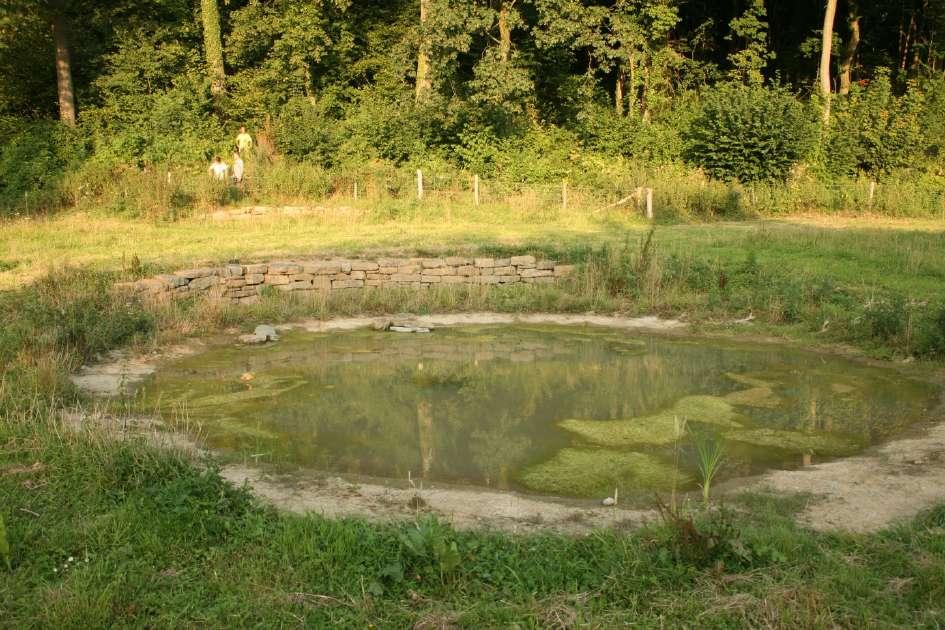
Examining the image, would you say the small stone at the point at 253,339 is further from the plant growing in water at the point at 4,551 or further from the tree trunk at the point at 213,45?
the tree trunk at the point at 213,45

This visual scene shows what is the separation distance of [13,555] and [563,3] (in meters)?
23.8

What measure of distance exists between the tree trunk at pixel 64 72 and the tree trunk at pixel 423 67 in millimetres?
10434

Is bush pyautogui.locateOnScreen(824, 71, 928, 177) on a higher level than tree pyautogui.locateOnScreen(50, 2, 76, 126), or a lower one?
lower

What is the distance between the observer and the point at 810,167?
25672 mm

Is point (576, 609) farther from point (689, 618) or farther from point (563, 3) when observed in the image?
point (563, 3)

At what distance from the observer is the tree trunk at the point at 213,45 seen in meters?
29.6

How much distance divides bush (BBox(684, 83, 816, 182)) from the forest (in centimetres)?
6

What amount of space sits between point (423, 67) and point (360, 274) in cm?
1584

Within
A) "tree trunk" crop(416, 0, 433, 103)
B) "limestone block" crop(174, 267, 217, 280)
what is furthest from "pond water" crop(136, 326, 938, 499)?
"tree trunk" crop(416, 0, 433, 103)

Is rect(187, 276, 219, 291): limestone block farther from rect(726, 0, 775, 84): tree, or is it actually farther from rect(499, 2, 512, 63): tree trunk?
rect(726, 0, 775, 84): tree

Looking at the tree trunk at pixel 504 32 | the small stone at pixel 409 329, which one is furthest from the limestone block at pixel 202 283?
the tree trunk at pixel 504 32

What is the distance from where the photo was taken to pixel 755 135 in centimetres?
2469

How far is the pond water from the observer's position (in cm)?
695

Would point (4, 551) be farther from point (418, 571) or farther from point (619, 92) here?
point (619, 92)
